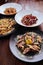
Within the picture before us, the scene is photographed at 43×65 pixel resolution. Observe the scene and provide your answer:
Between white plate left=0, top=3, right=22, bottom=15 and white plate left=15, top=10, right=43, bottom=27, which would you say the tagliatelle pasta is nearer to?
white plate left=15, top=10, right=43, bottom=27

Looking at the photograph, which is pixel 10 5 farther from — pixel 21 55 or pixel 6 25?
pixel 21 55

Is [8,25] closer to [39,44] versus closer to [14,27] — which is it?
[14,27]

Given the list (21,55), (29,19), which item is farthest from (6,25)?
(21,55)

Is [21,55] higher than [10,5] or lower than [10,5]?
lower

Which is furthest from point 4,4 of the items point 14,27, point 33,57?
point 33,57

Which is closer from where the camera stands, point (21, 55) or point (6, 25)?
point (21, 55)

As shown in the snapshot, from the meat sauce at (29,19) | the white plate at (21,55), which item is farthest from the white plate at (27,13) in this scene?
the white plate at (21,55)

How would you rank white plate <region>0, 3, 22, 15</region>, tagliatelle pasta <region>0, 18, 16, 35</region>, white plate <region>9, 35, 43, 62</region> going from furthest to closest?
white plate <region>0, 3, 22, 15</region> < tagliatelle pasta <region>0, 18, 16, 35</region> < white plate <region>9, 35, 43, 62</region>

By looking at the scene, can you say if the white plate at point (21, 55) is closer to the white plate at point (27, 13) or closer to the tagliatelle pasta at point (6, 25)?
the tagliatelle pasta at point (6, 25)

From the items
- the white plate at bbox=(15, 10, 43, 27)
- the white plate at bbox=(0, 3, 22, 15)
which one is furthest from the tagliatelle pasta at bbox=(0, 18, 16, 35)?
the white plate at bbox=(0, 3, 22, 15)

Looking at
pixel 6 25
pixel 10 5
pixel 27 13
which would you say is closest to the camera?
pixel 6 25

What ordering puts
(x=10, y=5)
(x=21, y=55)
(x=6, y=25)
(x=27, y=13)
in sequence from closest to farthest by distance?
(x=21, y=55), (x=6, y=25), (x=27, y=13), (x=10, y=5)

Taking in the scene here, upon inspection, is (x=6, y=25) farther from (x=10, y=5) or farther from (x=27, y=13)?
(x=10, y=5)
